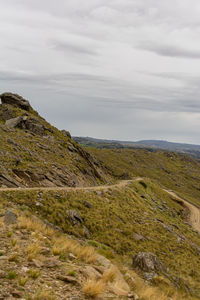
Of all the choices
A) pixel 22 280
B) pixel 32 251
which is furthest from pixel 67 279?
pixel 32 251

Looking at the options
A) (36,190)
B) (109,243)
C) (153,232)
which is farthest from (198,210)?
(36,190)

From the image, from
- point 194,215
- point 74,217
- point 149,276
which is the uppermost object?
point 74,217

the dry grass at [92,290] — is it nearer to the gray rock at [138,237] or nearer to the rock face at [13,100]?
the gray rock at [138,237]

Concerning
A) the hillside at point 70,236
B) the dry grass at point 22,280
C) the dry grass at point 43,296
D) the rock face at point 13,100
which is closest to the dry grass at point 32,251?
the hillside at point 70,236

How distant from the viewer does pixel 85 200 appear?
89.4ft

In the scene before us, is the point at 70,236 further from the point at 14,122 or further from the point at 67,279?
the point at 14,122

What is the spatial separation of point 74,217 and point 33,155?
62.4 feet

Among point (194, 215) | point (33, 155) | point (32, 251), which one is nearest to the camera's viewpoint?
point (32, 251)

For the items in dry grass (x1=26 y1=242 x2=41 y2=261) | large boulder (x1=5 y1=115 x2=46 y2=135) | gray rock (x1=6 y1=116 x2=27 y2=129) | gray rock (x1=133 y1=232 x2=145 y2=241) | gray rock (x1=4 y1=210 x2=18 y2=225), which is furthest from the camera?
large boulder (x1=5 y1=115 x2=46 y2=135)

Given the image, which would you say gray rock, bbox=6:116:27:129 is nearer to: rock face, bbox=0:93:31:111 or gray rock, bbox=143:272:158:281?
rock face, bbox=0:93:31:111

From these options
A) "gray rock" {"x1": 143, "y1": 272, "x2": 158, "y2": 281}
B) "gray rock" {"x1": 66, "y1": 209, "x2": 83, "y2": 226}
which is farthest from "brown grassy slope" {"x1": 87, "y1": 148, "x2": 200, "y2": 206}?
"gray rock" {"x1": 143, "y1": 272, "x2": 158, "y2": 281}

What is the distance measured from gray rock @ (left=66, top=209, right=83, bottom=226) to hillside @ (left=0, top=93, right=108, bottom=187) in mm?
9432

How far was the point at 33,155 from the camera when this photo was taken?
38062 mm

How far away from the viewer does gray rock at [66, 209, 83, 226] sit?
2195 centimetres
